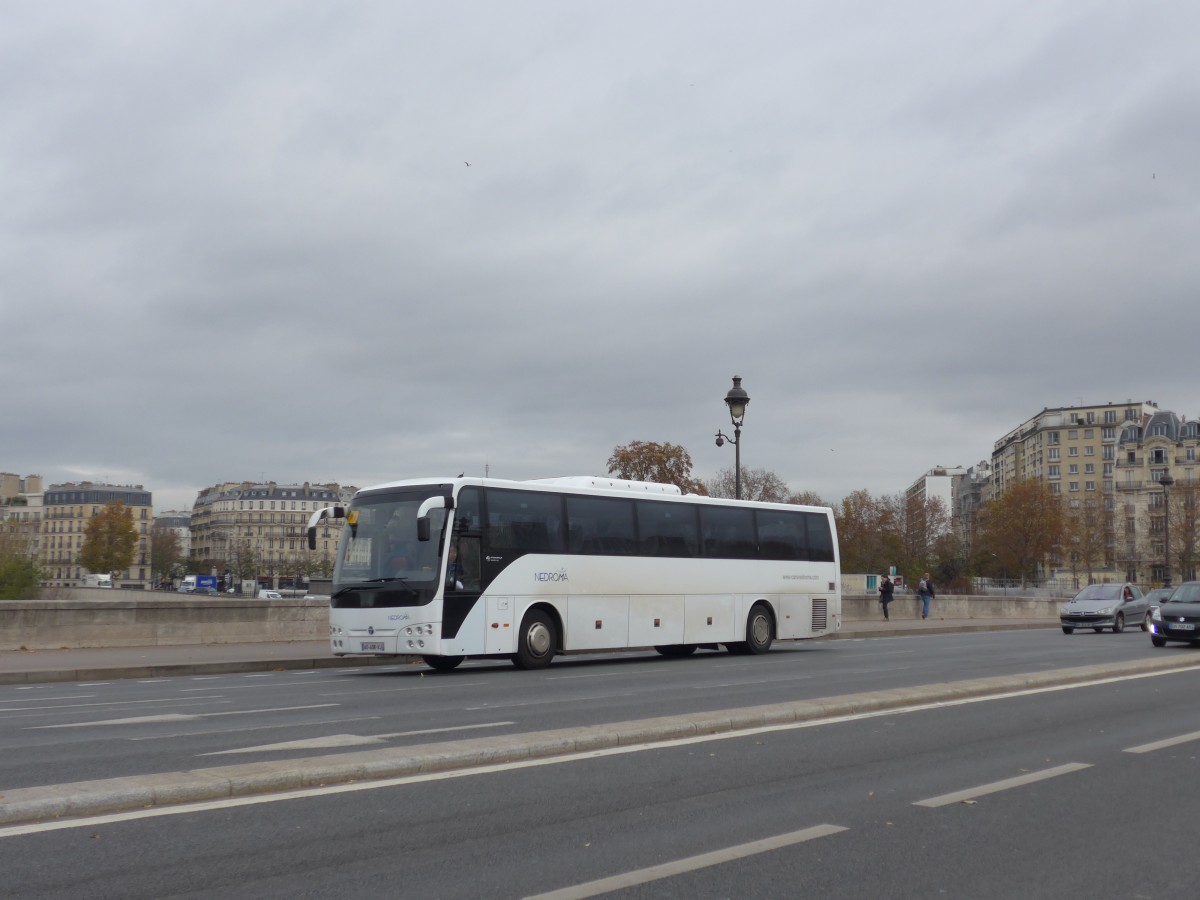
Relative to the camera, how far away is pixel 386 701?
15.4 m

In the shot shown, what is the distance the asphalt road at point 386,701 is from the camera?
1031cm

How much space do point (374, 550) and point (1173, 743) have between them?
13719mm

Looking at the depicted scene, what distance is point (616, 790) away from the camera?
8406mm

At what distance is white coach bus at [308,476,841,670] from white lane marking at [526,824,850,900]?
13.5m

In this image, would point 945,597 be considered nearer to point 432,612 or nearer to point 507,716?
point 432,612

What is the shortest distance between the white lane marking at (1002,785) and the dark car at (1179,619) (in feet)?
65.1

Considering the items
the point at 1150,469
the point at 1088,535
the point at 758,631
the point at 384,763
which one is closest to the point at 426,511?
the point at 758,631

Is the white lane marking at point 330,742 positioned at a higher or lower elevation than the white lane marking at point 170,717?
higher

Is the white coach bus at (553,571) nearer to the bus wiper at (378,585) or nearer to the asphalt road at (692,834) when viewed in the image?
the bus wiper at (378,585)

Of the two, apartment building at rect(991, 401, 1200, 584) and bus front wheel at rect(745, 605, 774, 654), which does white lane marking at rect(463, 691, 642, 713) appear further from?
apartment building at rect(991, 401, 1200, 584)

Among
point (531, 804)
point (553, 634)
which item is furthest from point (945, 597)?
point (531, 804)

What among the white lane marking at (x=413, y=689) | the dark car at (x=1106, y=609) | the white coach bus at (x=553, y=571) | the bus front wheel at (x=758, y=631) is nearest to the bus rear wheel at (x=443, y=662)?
the white coach bus at (x=553, y=571)

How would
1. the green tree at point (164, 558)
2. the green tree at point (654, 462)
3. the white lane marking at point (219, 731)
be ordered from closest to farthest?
1. the white lane marking at point (219, 731)
2. the green tree at point (654, 462)
3. the green tree at point (164, 558)

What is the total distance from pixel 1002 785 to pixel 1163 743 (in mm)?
3278
